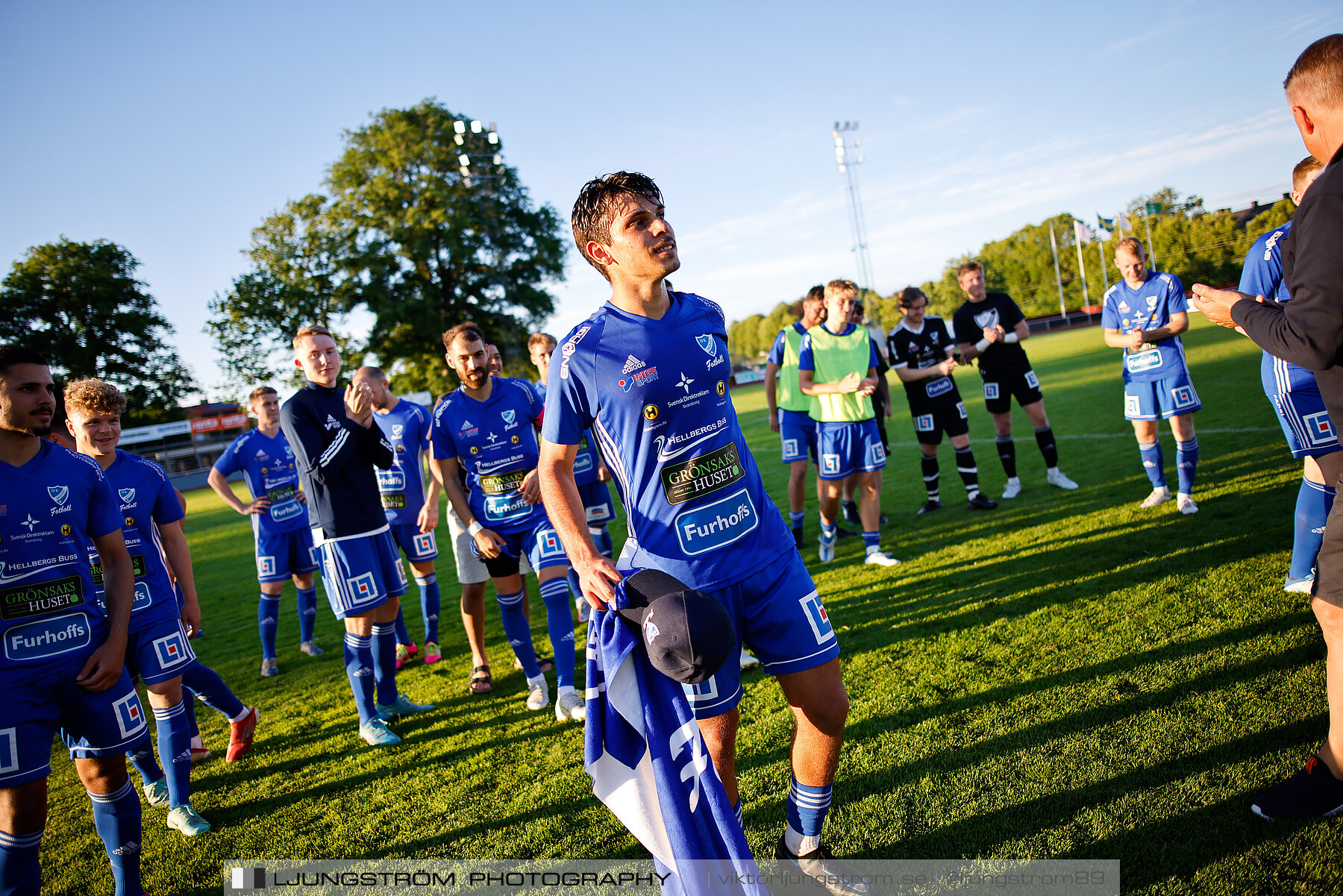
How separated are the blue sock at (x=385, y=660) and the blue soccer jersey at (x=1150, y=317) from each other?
6.20m

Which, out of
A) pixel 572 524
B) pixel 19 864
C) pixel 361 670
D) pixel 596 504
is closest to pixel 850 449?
pixel 596 504

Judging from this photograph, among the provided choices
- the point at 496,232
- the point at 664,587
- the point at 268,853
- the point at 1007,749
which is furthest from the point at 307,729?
the point at 496,232

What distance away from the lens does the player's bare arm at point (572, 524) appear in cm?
221

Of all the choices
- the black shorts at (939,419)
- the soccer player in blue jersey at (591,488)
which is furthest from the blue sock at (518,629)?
the black shorts at (939,419)

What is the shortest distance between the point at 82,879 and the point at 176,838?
0.39 m

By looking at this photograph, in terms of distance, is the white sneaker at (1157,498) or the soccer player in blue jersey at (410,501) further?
the white sneaker at (1157,498)

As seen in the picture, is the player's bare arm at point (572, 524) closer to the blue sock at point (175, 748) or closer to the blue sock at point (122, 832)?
the blue sock at point (122, 832)

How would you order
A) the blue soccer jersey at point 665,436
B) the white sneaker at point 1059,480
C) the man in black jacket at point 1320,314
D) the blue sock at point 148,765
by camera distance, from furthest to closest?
the white sneaker at point 1059,480
the blue sock at point 148,765
the blue soccer jersey at point 665,436
the man in black jacket at point 1320,314

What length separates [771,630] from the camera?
2.41m

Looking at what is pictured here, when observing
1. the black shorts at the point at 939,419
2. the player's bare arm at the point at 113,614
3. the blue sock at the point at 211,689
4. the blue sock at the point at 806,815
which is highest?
the player's bare arm at the point at 113,614

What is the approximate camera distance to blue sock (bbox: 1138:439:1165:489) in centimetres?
643

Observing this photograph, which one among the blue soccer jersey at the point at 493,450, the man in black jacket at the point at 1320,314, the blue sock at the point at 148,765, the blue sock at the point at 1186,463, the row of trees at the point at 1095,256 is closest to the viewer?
the man in black jacket at the point at 1320,314

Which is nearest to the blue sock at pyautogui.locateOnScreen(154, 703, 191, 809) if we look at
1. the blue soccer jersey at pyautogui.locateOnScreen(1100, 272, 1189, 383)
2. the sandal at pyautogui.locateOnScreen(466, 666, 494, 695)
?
the sandal at pyautogui.locateOnScreen(466, 666, 494, 695)

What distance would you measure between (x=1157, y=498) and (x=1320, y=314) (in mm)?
5199
